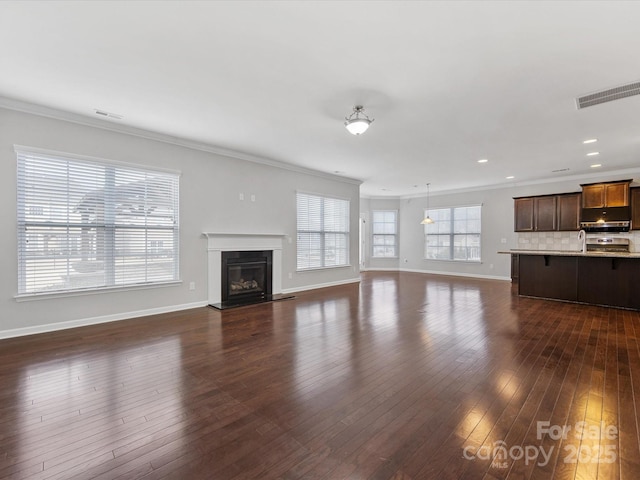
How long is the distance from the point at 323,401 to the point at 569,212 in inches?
319

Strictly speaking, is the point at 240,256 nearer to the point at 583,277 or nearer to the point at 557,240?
the point at 583,277

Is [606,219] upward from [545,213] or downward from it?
downward

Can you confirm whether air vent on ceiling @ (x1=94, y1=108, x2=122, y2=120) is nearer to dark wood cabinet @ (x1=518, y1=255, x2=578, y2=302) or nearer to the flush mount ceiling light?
the flush mount ceiling light

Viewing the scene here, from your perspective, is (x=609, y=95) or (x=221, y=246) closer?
(x=609, y=95)

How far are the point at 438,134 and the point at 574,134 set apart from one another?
6.86ft

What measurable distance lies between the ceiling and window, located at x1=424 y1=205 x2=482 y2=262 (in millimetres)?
4809

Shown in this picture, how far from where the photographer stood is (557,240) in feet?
25.9

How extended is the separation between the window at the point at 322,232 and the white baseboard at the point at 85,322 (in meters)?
2.86

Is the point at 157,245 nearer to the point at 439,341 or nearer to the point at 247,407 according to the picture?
the point at 247,407

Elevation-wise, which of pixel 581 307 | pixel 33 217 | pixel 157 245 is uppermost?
pixel 33 217

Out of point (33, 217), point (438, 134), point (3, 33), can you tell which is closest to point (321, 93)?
point (438, 134)

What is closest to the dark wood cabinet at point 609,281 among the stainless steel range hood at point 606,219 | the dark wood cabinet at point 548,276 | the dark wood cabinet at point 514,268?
the dark wood cabinet at point 548,276

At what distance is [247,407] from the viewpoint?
7.15ft

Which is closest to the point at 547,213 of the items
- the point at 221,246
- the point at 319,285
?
the point at 319,285
